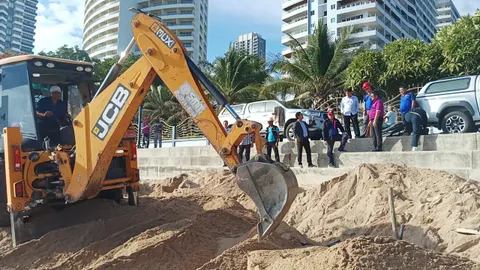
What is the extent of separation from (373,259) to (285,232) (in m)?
2.49

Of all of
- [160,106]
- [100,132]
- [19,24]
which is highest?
[19,24]

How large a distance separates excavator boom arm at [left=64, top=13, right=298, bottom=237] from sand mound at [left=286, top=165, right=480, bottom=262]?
2603mm

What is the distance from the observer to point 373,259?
12.3 ft

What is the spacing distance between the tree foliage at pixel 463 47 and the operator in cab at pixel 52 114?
1895 cm

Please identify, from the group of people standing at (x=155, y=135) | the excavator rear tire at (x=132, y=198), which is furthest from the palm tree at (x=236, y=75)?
the excavator rear tire at (x=132, y=198)

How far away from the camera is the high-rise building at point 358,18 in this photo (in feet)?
189

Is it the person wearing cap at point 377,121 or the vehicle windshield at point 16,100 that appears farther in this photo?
the person wearing cap at point 377,121

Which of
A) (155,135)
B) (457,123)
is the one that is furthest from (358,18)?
(457,123)

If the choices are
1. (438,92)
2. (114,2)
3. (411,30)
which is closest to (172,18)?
(114,2)

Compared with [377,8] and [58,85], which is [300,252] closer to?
[58,85]

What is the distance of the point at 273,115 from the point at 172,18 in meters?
65.6

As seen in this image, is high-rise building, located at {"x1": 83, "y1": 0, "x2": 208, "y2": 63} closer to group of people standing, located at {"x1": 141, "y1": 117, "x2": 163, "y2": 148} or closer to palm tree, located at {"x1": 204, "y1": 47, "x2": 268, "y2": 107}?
palm tree, located at {"x1": 204, "y1": 47, "x2": 268, "y2": 107}

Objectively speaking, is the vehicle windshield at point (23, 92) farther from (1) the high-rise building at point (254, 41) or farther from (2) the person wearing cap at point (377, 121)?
(1) the high-rise building at point (254, 41)

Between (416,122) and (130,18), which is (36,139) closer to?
(416,122)
